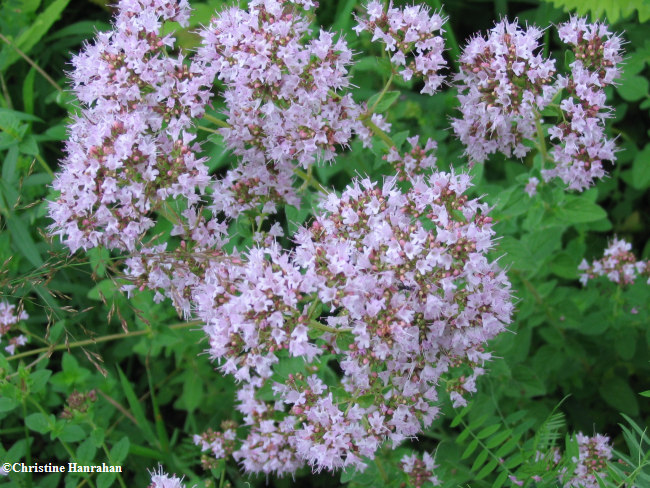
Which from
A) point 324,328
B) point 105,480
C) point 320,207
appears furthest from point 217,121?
point 105,480

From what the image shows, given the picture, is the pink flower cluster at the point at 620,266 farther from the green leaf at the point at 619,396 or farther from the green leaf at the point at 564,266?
the green leaf at the point at 619,396

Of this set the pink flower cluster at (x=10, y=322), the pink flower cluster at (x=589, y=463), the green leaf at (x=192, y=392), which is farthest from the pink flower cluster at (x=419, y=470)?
the pink flower cluster at (x=10, y=322)

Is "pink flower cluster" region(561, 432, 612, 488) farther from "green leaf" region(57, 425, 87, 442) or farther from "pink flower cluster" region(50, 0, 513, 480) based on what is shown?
"green leaf" region(57, 425, 87, 442)

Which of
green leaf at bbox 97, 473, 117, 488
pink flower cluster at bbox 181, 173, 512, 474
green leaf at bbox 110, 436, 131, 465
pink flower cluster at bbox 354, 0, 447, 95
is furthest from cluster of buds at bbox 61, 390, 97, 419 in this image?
pink flower cluster at bbox 354, 0, 447, 95

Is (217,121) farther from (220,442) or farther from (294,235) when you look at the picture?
(220,442)

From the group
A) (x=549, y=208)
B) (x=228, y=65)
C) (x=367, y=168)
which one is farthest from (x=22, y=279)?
(x=549, y=208)
